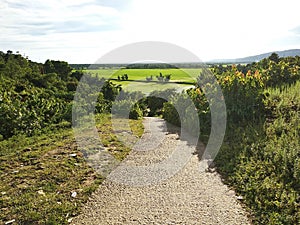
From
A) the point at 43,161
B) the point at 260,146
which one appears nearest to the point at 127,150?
the point at 43,161

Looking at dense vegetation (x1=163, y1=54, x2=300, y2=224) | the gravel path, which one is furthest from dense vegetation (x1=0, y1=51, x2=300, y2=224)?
the gravel path

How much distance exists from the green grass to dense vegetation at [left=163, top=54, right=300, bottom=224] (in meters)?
2.35

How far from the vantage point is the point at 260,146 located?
5.46 meters

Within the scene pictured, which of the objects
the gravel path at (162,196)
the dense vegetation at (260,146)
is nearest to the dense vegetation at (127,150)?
the dense vegetation at (260,146)

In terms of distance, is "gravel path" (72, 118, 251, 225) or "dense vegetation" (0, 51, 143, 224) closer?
"gravel path" (72, 118, 251, 225)

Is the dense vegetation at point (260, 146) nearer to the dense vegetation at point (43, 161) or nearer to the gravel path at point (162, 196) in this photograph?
the gravel path at point (162, 196)

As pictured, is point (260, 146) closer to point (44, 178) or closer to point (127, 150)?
point (127, 150)

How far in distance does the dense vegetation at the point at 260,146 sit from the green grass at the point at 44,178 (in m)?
2.35

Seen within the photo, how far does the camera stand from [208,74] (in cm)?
949

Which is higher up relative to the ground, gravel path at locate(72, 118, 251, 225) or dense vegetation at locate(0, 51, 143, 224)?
dense vegetation at locate(0, 51, 143, 224)

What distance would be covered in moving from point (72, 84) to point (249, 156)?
40.1 ft

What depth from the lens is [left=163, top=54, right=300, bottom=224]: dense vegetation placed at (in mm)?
3854

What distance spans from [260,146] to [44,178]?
401cm

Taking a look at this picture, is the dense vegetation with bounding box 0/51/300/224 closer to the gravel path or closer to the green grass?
the green grass
